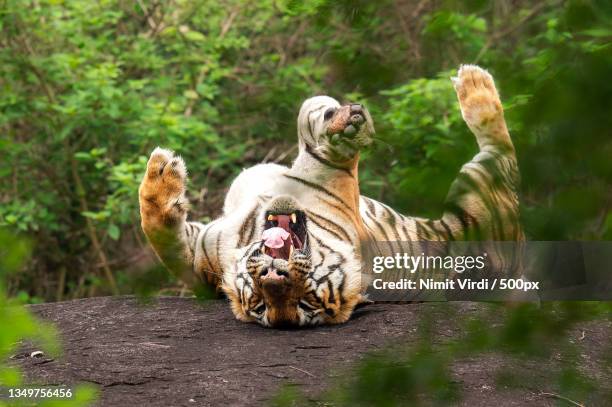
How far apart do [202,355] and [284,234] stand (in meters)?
0.61

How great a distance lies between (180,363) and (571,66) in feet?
10.6

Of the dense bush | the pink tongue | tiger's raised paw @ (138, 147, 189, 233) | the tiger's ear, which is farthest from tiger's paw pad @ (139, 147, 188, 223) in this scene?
the tiger's ear

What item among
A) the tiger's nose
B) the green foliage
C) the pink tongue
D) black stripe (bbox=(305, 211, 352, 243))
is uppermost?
the tiger's nose

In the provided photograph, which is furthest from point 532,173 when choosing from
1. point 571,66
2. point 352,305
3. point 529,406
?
point 352,305

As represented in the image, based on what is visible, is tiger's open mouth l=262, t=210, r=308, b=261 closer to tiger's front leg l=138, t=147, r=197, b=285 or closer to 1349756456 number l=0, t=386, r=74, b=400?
tiger's front leg l=138, t=147, r=197, b=285

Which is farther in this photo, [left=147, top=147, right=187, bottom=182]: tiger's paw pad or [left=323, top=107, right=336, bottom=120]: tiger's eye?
[left=147, top=147, right=187, bottom=182]: tiger's paw pad

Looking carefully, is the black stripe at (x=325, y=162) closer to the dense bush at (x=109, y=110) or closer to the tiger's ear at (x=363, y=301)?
the dense bush at (x=109, y=110)

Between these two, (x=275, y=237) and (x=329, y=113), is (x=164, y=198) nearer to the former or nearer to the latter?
(x=275, y=237)

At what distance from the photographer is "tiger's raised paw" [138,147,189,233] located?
4.54 m

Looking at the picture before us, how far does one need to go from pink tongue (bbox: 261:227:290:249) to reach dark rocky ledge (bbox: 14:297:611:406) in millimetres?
430

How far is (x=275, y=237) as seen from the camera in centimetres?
402

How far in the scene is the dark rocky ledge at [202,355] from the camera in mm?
3600

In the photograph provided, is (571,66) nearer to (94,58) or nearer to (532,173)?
(532,173)

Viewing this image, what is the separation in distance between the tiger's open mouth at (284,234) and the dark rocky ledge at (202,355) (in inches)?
15.7
